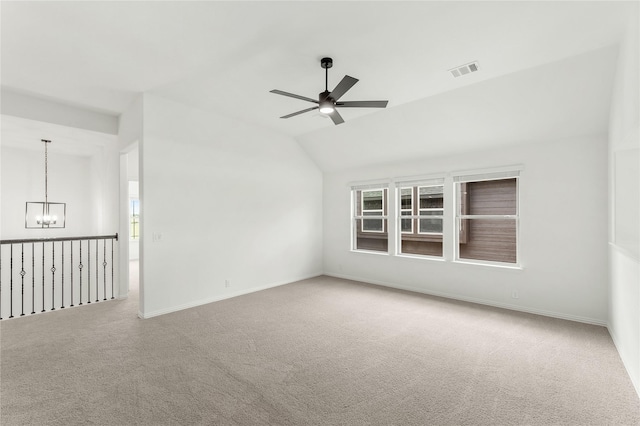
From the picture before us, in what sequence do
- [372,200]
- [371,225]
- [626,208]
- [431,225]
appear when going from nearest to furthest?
[626,208] → [431,225] → [372,200] → [371,225]

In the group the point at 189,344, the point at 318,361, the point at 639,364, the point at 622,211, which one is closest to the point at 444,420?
the point at 318,361

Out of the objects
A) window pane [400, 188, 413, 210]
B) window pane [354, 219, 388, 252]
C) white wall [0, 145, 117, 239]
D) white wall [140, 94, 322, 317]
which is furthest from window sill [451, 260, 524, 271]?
white wall [0, 145, 117, 239]

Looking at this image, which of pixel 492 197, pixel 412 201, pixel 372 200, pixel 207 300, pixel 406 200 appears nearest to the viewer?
pixel 207 300

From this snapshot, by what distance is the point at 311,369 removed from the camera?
8.89 feet

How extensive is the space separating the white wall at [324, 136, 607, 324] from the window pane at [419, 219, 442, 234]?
3.28 m

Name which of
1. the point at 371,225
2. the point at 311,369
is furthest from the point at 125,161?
the point at 371,225

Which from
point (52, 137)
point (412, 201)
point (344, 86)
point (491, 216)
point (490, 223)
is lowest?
point (490, 223)

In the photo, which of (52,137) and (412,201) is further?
(412,201)

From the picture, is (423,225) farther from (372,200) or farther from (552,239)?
(552,239)

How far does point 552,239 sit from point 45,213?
9808mm

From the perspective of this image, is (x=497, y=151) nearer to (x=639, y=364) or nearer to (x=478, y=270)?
(x=478, y=270)

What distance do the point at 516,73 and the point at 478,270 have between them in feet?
9.54

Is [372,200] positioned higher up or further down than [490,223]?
higher up

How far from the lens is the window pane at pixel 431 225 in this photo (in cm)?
821
